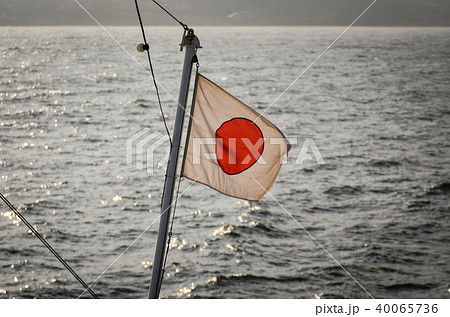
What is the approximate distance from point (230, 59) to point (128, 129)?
87387 millimetres

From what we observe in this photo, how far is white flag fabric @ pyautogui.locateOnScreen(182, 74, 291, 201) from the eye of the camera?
12.7 metres

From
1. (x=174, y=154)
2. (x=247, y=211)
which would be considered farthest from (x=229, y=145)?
(x=247, y=211)

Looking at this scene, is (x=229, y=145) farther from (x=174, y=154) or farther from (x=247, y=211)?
(x=247, y=211)

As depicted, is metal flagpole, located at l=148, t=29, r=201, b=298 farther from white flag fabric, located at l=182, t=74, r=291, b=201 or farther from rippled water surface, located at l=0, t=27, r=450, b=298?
rippled water surface, located at l=0, t=27, r=450, b=298

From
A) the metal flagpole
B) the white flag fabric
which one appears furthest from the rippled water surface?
the metal flagpole

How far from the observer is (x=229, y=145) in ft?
43.4

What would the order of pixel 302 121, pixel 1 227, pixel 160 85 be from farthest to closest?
1. pixel 160 85
2. pixel 302 121
3. pixel 1 227

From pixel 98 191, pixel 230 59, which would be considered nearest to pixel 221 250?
pixel 98 191

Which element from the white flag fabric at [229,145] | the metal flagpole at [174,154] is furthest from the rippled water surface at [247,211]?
the metal flagpole at [174,154]

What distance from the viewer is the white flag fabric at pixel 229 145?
12727mm

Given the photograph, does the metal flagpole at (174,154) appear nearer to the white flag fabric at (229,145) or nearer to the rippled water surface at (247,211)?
the white flag fabric at (229,145)

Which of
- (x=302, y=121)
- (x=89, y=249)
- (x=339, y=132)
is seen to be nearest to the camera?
(x=89, y=249)
